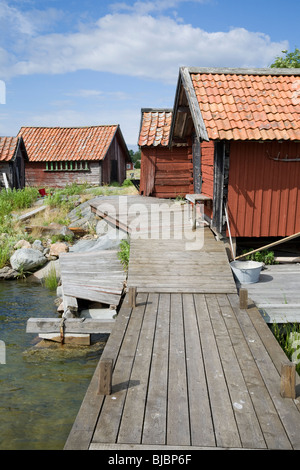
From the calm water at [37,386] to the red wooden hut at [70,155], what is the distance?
1772cm

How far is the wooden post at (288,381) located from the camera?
399 cm

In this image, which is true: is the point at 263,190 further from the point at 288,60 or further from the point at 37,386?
the point at 288,60

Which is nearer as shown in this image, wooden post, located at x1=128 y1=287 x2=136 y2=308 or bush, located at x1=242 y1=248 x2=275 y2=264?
wooden post, located at x1=128 y1=287 x2=136 y2=308

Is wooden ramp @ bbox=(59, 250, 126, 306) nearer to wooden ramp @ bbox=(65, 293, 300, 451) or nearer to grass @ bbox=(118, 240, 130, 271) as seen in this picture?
grass @ bbox=(118, 240, 130, 271)

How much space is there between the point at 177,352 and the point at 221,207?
4.88m

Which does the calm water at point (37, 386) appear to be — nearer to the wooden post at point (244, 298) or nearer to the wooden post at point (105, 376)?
the wooden post at point (105, 376)

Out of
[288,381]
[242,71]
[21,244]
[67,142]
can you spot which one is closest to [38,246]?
[21,244]

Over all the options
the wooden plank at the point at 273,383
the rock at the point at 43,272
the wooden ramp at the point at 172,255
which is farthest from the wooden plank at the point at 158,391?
the rock at the point at 43,272

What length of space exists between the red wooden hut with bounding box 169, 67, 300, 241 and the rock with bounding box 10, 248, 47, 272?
5295mm

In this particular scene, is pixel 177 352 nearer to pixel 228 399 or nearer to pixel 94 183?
pixel 228 399

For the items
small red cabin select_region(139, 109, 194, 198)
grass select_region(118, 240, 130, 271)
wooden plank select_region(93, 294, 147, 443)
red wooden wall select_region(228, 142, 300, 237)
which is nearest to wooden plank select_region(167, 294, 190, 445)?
wooden plank select_region(93, 294, 147, 443)

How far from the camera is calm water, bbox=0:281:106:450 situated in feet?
15.6

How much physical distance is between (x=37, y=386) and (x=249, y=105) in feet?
24.4

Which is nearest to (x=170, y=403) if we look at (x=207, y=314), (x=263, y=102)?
(x=207, y=314)
